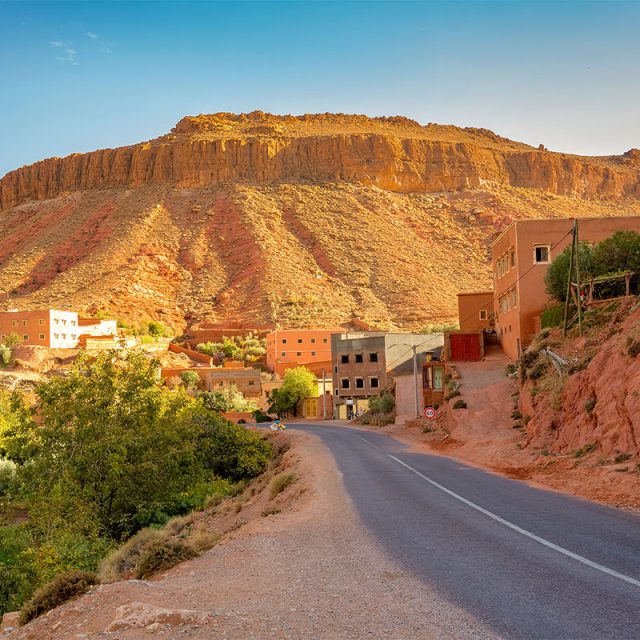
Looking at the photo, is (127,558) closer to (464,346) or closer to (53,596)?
(53,596)

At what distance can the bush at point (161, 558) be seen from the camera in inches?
387

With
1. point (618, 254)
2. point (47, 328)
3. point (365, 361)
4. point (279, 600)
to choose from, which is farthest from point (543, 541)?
point (47, 328)

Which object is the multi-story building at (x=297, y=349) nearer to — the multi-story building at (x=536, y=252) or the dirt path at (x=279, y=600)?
the multi-story building at (x=536, y=252)

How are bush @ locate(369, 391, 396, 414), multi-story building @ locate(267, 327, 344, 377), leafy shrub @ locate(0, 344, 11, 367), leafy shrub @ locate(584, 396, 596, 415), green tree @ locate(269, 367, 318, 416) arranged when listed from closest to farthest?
1. leafy shrub @ locate(584, 396, 596, 415)
2. bush @ locate(369, 391, 396, 414)
3. green tree @ locate(269, 367, 318, 416)
4. leafy shrub @ locate(0, 344, 11, 367)
5. multi-story building @ locate(267, 327, 344, 377)

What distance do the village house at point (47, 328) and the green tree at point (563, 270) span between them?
1926 inches

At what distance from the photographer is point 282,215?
113m

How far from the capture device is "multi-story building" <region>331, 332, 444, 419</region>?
5534 centimetres

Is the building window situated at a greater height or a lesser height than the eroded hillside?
lesser

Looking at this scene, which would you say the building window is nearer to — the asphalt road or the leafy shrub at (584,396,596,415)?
the leafy shrub at (584,396,596,415)

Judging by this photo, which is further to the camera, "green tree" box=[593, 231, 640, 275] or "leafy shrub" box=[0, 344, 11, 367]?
"leafy shrub" box=[0, 344, 11, 367]

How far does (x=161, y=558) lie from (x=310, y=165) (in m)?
126

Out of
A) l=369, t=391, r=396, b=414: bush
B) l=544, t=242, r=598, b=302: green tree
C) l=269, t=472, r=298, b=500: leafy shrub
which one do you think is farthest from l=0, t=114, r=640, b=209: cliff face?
l=269, t=472, r=298, b=500: leafy shrub

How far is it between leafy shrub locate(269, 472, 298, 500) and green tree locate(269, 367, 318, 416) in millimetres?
41976

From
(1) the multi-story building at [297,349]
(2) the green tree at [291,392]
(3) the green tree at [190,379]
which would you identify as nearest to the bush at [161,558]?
(2) the green tree at [291,392]
